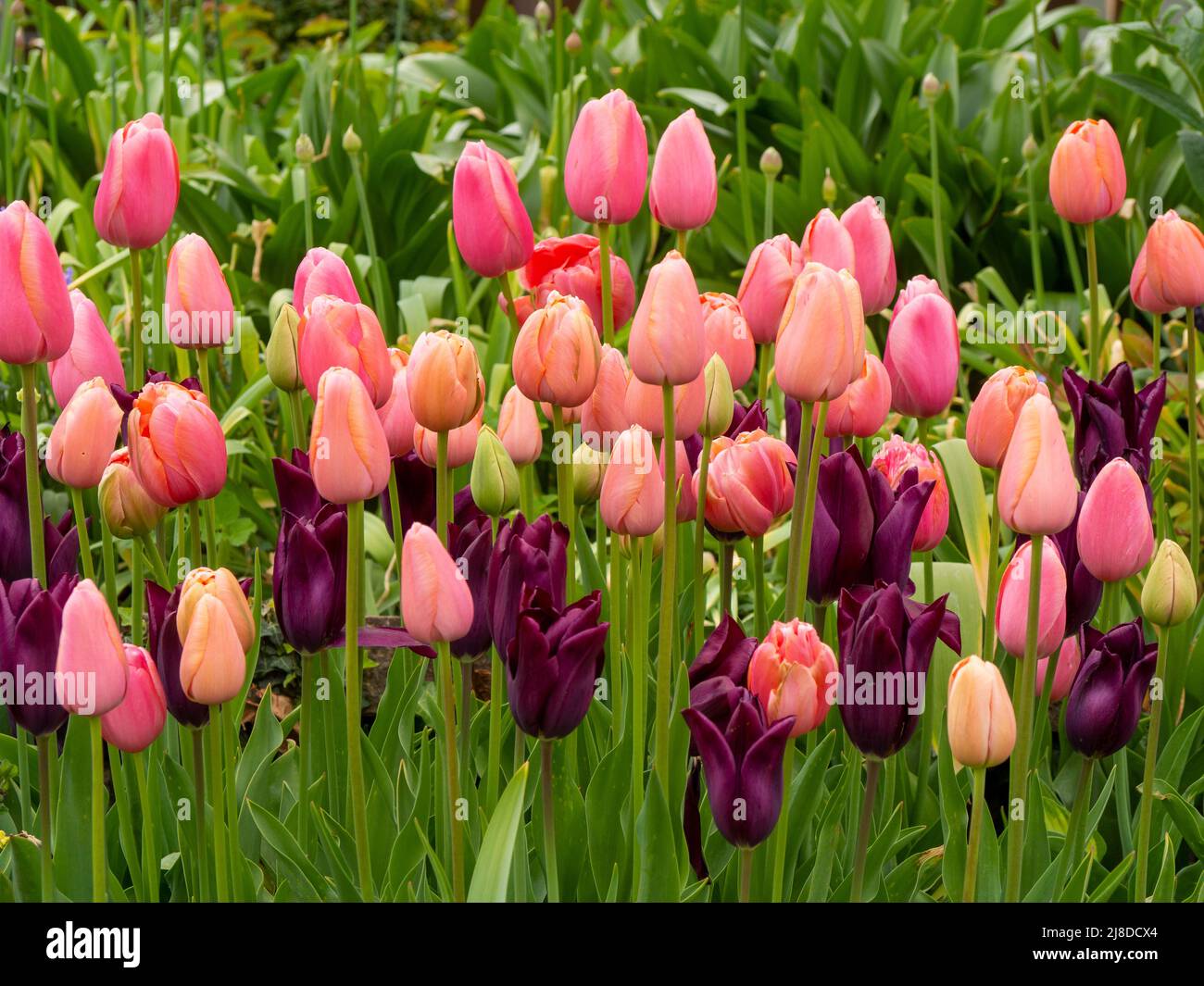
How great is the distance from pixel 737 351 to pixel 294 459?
0.49 m

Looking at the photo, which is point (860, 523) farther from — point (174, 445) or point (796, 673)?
point (174, 445)

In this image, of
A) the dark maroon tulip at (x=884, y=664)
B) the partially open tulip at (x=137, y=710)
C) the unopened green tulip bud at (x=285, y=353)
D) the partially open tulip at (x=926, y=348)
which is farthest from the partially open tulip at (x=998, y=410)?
the partially open tulip at (x=137, y=710)

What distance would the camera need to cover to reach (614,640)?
1.47 meters

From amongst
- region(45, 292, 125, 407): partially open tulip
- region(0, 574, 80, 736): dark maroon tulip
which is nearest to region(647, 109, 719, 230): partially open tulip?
region(45, 292, 125, 407): partially open tulip

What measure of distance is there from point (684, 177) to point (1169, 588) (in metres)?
0.63

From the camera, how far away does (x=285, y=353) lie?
1.50 metres

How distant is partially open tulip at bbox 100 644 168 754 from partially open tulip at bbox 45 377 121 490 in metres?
0.24

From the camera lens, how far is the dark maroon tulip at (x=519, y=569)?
1217 mm

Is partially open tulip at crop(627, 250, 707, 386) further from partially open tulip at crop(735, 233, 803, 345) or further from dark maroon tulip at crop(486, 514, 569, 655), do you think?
partially open tulip at crop(735, 233, 803, 345)

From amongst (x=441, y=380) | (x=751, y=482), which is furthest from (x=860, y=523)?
(x=441, y=380)

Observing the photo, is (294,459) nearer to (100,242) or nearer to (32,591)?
(32,591)

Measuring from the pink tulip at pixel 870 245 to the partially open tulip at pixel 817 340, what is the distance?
35cm

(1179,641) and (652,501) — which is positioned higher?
(652,501)
